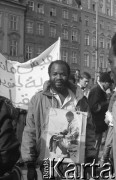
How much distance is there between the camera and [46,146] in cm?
320

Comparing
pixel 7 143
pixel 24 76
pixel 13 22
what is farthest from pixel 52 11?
pixel 7 143

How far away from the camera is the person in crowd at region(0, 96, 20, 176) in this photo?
1.96m

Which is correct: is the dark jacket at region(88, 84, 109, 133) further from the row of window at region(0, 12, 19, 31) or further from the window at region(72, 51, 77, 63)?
the window at region(72, 51, 77, 63)

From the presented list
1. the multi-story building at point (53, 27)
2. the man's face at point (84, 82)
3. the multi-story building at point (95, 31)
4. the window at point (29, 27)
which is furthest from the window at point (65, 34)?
the man's face at point (84, 82)

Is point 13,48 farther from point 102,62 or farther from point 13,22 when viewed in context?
point 102,62

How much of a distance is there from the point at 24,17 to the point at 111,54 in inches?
1626

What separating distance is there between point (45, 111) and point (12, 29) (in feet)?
124

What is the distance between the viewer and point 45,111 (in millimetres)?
3283

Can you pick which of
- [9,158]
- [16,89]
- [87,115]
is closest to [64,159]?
[87,115]

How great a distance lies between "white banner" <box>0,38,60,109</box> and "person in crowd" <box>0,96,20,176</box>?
12.0 ft

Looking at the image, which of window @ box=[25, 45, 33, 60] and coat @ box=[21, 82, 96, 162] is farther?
window @ box=[25, 45, 33, 60]

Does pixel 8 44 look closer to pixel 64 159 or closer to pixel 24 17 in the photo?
pixel 24 17

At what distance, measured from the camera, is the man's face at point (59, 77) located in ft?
11.1

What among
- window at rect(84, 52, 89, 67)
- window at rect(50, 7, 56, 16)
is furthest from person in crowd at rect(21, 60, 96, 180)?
window at rect(84, 52, 89, 67)
